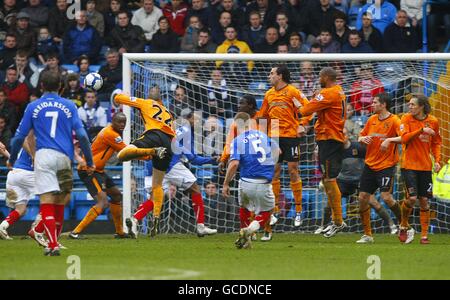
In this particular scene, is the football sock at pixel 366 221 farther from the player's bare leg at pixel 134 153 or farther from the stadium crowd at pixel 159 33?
the stadium crowd at pixel 159 33

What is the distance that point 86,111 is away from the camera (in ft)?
65.6

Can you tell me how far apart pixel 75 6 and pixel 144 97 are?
223 inches

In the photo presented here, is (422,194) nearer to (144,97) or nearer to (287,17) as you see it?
(144,97)

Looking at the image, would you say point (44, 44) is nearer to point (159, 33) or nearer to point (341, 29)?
point (159, 33)

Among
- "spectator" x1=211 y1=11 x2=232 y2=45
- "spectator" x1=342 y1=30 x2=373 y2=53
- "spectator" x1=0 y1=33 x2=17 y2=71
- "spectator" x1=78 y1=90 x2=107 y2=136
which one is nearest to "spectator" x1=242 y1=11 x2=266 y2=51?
"spectator" x1=211 y1=11 x2=232 y2=45

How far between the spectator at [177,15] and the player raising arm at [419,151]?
8130 mm

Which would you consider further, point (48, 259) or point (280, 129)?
point (280, 129)

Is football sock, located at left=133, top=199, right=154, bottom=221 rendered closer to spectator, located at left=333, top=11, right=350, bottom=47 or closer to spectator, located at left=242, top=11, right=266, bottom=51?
spectator, located at left=242, top=11, right=266, bottom=51

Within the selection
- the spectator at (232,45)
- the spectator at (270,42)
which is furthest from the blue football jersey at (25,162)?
the spectator at (270,42)

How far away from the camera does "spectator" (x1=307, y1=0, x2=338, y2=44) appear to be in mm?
21094

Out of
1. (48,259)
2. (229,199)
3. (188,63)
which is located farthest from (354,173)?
(48,259)

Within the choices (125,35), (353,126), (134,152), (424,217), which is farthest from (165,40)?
(424,217)

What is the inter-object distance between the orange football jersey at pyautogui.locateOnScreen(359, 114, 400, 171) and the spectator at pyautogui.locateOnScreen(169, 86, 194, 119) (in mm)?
3943

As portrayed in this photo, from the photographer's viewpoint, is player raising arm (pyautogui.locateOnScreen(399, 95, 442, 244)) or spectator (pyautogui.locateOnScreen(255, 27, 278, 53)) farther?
spectator (pyautogui.locateOnScreen(255, 27, 278, 53))
